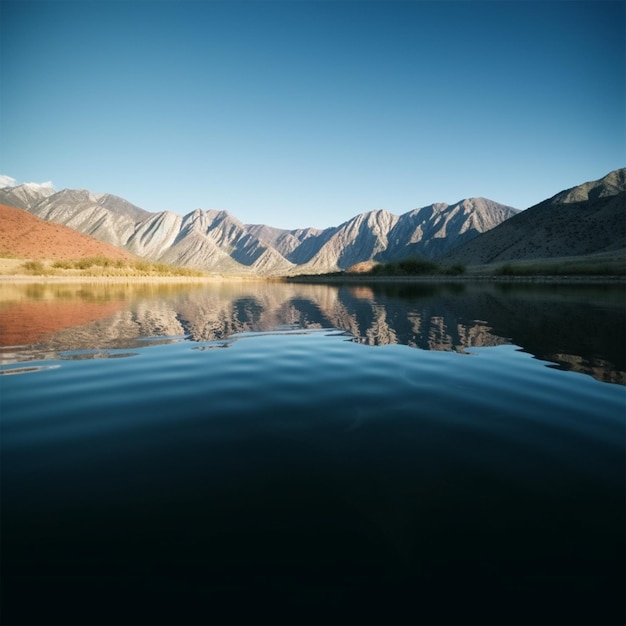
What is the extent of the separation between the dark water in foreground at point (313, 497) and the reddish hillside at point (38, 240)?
151 meters

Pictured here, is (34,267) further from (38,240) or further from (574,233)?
(574,233)

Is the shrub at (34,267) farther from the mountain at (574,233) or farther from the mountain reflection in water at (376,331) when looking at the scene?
the mountain at (574,233)

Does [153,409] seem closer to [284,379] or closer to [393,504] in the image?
[284,379]

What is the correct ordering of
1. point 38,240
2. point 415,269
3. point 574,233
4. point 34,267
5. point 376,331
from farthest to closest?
point 415,269 → point 574,233 → point 38,240 → point 34,267 → point 376,331

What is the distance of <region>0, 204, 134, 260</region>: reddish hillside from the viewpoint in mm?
135125

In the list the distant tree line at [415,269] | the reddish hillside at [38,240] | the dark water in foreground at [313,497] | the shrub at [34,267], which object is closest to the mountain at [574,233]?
the distant tree line at [415,269]

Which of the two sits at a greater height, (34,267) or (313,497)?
(34,267)

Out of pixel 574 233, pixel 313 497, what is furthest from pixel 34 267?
pixel 574 233

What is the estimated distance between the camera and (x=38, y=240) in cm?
14762

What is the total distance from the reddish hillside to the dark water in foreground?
15106cm

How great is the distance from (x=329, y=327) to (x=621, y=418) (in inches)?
625

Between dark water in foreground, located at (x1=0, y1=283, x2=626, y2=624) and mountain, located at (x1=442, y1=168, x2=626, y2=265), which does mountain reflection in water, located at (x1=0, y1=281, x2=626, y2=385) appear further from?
mountain, located at (x1=442, y1=168, x2=626, y2=265)

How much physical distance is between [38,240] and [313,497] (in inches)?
7287

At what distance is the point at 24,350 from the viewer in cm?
1450
